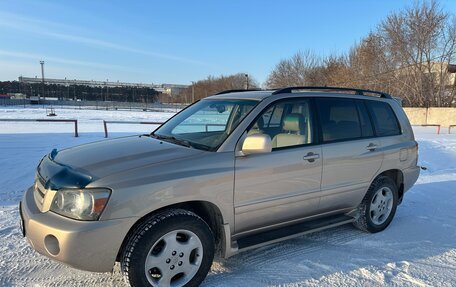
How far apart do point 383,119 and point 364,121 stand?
0.43 m

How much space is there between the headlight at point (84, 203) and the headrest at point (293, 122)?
206 cm

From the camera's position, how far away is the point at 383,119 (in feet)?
15.3

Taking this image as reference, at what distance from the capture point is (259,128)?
140 inches

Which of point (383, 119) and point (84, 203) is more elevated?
point (383, 119)

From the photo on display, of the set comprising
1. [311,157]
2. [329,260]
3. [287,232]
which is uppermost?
[311,157]

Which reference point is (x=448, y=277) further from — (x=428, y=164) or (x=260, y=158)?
(x=428, y=164)

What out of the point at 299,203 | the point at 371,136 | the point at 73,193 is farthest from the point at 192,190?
the point at 371,136

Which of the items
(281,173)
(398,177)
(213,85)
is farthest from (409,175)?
(213,85)

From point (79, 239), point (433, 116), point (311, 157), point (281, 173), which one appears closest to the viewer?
point (79, 239)

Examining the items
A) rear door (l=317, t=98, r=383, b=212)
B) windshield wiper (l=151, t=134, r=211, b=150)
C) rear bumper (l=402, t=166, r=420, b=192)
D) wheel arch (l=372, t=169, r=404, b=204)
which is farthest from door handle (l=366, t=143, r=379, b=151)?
windshield wiper (l=151, t=134, r=211, b=150)

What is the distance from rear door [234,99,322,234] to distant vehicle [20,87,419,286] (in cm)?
1

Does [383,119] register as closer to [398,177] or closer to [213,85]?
[398,177]

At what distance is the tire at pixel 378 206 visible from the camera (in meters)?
4.42

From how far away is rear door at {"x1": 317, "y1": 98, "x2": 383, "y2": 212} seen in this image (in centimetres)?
390
